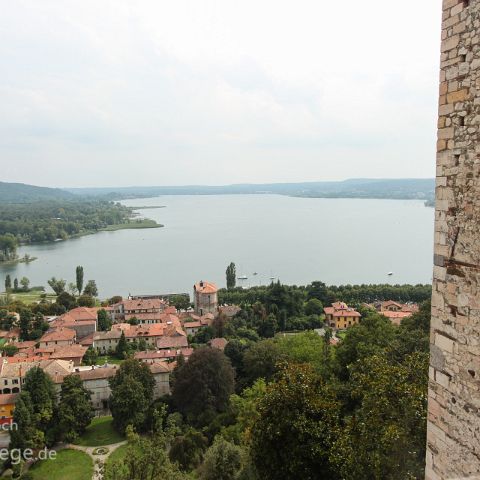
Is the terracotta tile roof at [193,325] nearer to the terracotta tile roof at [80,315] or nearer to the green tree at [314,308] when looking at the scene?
the terracotta tile roof at [80,315]

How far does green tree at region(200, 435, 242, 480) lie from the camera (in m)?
13.8

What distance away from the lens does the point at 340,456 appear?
29.9 feet

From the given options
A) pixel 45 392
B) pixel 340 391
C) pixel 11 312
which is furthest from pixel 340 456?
pixel 11 312

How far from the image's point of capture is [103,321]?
40906 mm

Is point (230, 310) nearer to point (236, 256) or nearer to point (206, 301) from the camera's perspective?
point (206, 301)

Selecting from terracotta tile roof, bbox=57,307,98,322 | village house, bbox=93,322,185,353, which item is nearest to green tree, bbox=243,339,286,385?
village house, bbox=93,322,185,353

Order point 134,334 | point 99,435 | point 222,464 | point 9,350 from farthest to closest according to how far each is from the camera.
Result: point 134,334
point 9,350
point 99,435
point 222,464

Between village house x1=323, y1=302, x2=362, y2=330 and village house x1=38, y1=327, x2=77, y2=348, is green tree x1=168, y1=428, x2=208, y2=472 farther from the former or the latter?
village house x1=323, y1=302, x2=362, y2=330

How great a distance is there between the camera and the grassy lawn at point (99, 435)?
22250 millimetres

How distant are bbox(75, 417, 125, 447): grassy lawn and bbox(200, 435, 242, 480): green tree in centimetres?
988

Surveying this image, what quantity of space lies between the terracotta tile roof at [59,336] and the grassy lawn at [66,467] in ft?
49.3

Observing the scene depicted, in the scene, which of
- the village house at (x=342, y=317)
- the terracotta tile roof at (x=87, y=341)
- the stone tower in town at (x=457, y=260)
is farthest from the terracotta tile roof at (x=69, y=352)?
the stone tower in town at (x=457, y=260)

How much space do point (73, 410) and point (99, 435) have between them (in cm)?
191

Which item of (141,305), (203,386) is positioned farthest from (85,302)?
(203,386)
